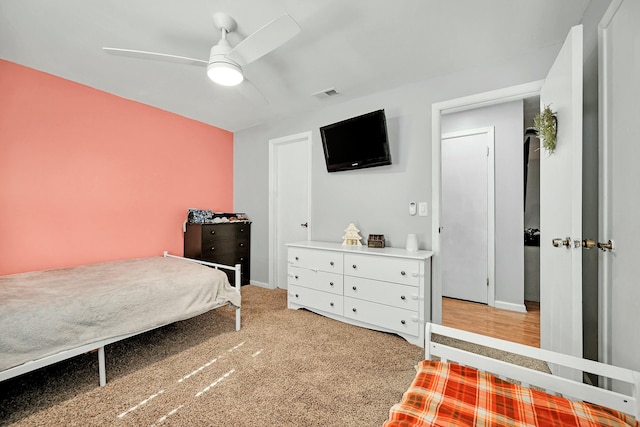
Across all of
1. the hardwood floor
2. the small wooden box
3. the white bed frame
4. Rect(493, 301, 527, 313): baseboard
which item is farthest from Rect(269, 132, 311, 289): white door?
the white bed frame

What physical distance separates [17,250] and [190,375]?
2175 millimetres

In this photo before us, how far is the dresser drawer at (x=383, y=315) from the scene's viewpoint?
2348 mm

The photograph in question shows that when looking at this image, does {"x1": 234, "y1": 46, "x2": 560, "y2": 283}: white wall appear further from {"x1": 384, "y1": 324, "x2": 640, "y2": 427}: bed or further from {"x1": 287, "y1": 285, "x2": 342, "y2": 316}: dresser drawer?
{"x1": 384, "y1": 324, "x2": 640, "y2": 427}: bed

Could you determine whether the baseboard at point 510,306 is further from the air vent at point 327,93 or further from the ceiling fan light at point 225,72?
the ceiling fan light at point 225,72

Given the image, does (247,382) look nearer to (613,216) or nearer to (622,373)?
(622,373)

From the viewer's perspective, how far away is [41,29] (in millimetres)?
2031

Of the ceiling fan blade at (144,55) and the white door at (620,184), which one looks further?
the ceiling fan blade at (144,55)

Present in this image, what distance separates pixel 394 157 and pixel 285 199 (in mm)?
1755

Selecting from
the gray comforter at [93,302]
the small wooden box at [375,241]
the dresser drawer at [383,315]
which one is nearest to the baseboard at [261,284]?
the gray comforter at [93,302]

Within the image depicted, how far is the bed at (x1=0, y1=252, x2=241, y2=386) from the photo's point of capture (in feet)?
4.89

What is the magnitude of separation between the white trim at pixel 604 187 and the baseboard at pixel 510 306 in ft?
6.16

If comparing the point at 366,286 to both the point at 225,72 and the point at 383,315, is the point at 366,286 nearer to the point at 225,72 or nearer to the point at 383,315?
the point at 383,315

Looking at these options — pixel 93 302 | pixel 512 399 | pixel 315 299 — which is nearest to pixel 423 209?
pixel 315 299

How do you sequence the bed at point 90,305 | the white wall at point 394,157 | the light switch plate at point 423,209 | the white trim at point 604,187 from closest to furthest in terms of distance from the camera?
the white trim at point 604,187 < the bed at point 90,305 < the white wall at point 394,157 < the light switch plate at point 423,209
